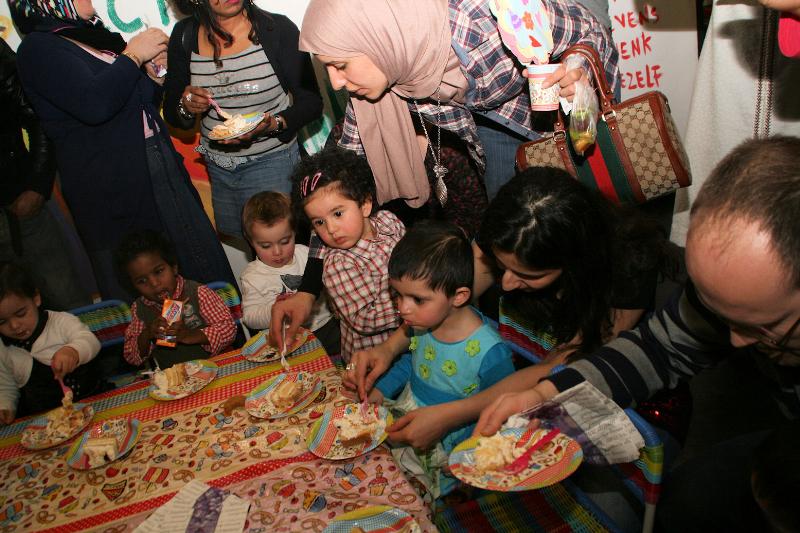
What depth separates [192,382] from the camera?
6.56 feet

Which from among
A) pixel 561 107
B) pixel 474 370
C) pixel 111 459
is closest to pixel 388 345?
pixel 474 370

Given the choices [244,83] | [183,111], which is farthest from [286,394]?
[183,111]

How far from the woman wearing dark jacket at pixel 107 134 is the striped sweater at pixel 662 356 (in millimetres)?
2645

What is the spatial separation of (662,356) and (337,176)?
152cm

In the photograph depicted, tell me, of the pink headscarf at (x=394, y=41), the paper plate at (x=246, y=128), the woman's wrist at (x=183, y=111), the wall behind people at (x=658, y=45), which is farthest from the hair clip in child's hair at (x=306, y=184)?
the wall behind people at (x=658, y=45)

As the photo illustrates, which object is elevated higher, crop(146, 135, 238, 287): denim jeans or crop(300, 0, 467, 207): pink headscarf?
crop(300, 0, 467, 207): pink headscarf

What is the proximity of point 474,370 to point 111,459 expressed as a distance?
4.02 feet

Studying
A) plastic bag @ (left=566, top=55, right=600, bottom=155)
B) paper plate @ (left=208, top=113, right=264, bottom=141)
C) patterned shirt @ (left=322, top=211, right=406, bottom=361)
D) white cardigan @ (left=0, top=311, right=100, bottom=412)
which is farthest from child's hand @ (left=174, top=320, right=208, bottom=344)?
plastic bag @ (left=566, top=55, right=600, bottom=155)

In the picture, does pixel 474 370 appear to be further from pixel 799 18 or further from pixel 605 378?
pixel 799 18

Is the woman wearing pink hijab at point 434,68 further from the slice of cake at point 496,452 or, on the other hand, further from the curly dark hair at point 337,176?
the slice of cake at point 496,452

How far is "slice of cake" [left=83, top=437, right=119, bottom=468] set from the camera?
167 centimetres

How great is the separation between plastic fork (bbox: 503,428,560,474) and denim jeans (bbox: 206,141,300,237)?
7.78 feet

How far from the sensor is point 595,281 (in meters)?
1.85

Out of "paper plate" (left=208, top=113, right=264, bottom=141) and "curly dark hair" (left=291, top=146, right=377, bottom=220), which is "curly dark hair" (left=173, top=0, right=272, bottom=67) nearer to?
"paper plate" (left=208, top=113, right=264, bottom=141)
